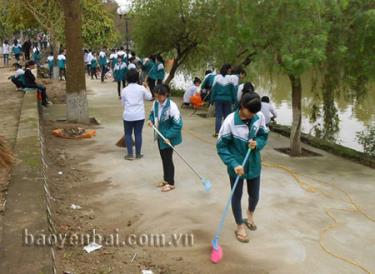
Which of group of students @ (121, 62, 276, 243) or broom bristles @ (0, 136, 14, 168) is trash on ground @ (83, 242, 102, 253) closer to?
group of students @ (121, 62, 276, 243)

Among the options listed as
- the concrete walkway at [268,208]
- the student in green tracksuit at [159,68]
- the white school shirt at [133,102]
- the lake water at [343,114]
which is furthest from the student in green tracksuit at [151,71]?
the white school shirt at [133,102]

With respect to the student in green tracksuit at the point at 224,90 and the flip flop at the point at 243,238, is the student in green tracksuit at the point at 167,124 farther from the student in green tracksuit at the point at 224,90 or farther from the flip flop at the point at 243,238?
the student in green tracksuit at the point at 224,90

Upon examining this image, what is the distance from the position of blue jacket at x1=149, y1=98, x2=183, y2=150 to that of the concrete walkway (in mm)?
744

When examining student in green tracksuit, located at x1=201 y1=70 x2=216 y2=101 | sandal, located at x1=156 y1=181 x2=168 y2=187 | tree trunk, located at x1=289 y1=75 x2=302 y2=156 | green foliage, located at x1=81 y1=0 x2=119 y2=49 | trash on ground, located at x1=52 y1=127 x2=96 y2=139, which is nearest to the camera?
sandal, located at x1=156 y1=181 x2=168 y2=187

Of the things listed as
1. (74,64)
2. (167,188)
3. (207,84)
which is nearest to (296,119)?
(167,188)

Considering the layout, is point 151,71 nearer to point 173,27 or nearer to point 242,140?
point 173,27

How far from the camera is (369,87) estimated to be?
988 centimetres

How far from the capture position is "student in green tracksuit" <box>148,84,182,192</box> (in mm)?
6566

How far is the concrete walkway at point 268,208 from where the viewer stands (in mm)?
4805

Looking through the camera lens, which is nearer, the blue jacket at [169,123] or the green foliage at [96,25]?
the blue jacket at [169,123]

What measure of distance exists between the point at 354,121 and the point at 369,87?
22.8 feet

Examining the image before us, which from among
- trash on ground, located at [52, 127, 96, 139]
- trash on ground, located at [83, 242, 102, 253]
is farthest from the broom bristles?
trash on ground, located at [52, 127, 96, 139]

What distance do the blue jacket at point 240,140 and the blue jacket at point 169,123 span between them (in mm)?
1665

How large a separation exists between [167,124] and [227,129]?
75.1 inches
